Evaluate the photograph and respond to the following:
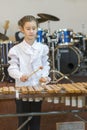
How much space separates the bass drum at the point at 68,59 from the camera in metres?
5.06

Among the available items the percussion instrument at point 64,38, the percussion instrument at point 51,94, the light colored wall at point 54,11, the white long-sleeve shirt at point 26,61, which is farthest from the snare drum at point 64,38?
the percussion instrument at point 51,94

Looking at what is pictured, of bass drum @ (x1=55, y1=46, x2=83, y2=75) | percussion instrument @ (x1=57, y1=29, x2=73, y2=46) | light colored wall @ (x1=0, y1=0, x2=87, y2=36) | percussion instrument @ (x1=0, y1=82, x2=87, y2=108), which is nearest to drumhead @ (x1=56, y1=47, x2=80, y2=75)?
bass drum @ (x1=55, y1=46, x2=83, y2=75)

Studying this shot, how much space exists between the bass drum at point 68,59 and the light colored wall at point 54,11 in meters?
1.12

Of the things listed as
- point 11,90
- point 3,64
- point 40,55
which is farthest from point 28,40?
point 3,64

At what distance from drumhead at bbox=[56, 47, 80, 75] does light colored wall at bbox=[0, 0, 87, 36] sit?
112 centimetres

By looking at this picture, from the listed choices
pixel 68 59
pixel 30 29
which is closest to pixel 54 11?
pixel 68 59

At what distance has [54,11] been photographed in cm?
621

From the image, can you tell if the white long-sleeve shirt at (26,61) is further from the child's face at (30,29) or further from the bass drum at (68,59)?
the bass drum at (68,59)

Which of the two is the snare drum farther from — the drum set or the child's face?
the child's face

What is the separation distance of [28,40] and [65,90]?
23.8 inches

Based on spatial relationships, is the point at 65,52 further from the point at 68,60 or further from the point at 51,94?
the point at 51,94

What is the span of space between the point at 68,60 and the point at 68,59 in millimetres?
17

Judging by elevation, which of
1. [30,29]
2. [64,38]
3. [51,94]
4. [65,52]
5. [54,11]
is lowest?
[51,94]

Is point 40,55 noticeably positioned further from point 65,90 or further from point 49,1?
point 49,1
